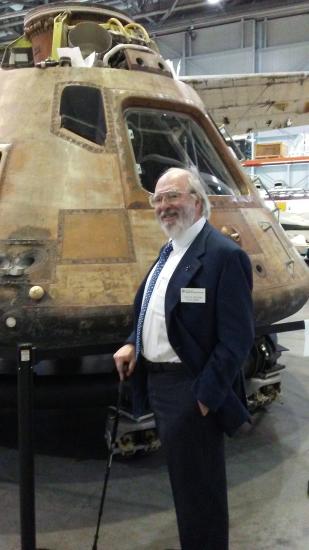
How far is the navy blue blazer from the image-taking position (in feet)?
5.15

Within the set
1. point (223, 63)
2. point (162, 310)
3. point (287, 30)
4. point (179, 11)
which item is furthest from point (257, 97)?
point (223, 63)

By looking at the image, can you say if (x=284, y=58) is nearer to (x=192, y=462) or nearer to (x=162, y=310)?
(x=162, y=310)

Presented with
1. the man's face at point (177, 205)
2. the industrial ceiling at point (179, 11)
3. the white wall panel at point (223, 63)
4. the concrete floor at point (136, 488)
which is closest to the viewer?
the man's face at point (177, 205)

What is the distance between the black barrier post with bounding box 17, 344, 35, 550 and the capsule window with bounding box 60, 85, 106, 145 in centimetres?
143

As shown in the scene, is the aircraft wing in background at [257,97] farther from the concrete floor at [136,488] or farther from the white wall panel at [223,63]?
the white wall panel at [223,63]

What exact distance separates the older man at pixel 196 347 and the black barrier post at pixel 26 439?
0.43 meters

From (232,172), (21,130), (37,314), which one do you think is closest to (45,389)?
(37,314)

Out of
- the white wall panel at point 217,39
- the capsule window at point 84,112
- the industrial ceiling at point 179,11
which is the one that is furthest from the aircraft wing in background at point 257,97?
the white wall panel at point 217,39

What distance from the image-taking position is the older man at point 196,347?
1.58 m

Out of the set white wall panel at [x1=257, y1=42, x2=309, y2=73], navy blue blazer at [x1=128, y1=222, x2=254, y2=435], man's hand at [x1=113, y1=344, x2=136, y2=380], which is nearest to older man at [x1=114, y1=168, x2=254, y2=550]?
navy blue blazer at [x1=128, y1=222, x2=254, y2=435]

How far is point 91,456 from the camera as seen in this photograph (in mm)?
3031

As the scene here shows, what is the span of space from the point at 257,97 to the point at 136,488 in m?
4.63

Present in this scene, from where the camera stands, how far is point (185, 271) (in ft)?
5.36

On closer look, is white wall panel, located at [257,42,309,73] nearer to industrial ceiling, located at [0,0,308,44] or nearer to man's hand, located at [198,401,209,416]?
industrial ceiling, located at [0,0,308,44]
